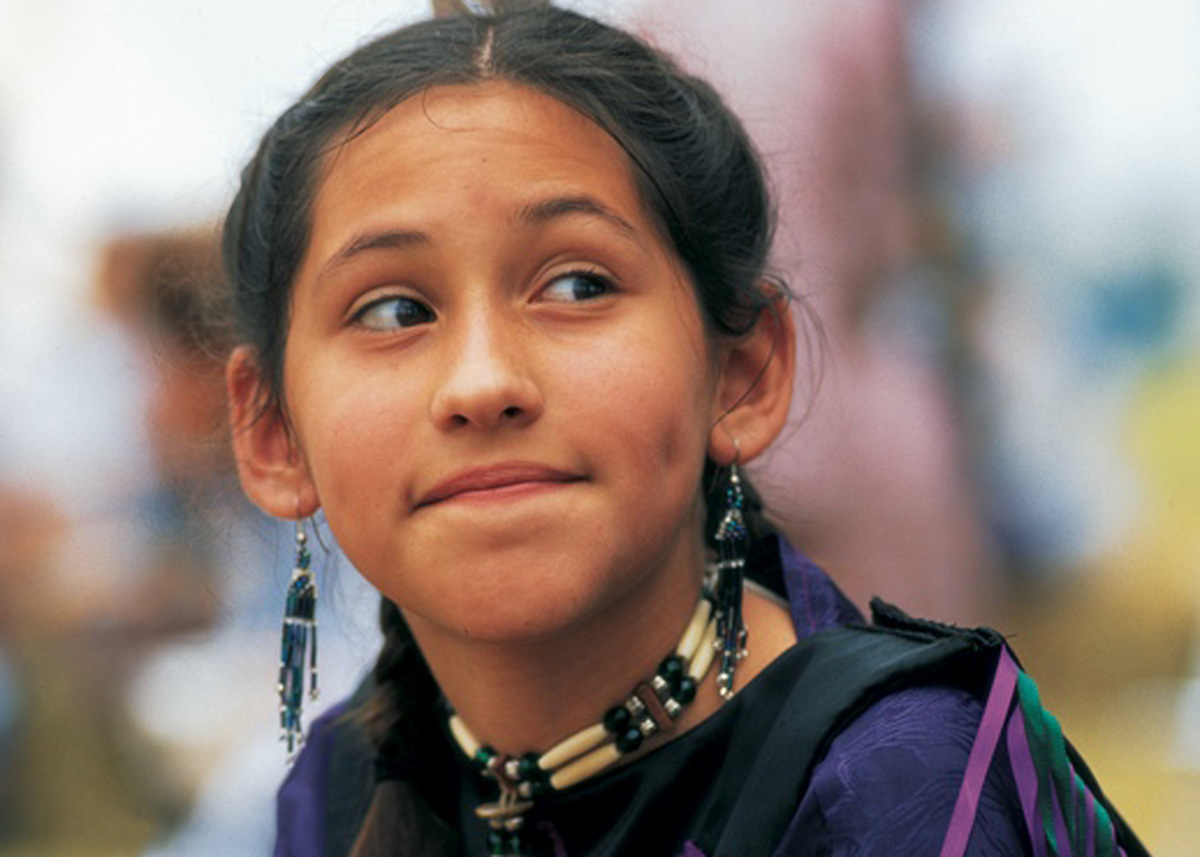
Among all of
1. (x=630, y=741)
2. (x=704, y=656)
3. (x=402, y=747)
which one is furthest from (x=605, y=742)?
(x=402, y=747)

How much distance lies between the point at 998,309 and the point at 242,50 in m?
1.66

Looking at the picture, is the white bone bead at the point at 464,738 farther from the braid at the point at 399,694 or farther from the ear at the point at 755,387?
the ear at the point at 755,387

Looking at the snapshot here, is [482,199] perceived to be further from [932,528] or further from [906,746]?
[932,528]

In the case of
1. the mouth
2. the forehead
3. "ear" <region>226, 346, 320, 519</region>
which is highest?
the forehead

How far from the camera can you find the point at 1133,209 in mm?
3363

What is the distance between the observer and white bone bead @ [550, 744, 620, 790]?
65.4 inches

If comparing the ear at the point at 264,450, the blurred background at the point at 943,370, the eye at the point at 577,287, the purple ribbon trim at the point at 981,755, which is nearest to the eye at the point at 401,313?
the eye at the point at 577,287

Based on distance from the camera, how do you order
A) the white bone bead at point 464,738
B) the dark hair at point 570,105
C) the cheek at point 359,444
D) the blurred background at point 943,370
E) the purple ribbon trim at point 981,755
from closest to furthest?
the purple ribbon trim at point 981,755
the cheek at point 359,444
the dark hair at point 570,105
the white bone bead at point 464,738
the blurred background at point 943,370

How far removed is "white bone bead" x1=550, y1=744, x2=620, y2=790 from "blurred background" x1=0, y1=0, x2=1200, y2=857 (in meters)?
1.44

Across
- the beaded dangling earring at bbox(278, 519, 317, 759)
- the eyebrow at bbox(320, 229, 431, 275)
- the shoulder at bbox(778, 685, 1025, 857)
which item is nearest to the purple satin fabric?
the shoulder at bbox(778, 685, 1025, 857)

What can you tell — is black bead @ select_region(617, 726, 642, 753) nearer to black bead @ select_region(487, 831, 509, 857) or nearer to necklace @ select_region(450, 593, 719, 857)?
necklace @ select_region(450, 593, 719, 857)

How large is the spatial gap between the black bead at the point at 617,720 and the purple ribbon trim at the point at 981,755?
418 millimetres

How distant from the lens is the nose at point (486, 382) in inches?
55.6

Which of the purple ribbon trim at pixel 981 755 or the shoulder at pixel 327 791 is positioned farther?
the shoulder at pixel 327 791
